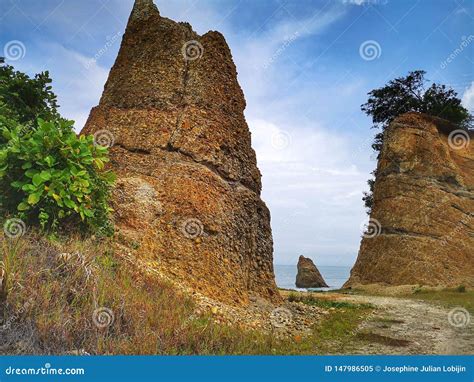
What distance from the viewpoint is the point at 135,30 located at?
15953 millimetres

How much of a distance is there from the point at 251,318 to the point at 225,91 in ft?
24.3

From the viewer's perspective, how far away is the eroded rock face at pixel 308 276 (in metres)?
45.0

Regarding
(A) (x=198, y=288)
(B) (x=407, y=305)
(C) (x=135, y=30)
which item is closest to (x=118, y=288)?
(A) (x=198, y=288)

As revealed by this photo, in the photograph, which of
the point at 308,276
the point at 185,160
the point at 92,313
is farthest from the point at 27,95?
the point at 308,276

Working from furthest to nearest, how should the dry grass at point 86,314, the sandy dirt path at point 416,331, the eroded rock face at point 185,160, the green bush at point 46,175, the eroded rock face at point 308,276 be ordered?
1. the eroded rock face at point 308,276
2. the eroded rock face at point 185,160
3. the sandy dirt path at point 416,331
4. the green bush at point 46,175
5. the dry grass at point 86,314

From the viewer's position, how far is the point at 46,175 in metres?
8.39

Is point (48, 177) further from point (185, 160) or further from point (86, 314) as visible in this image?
point (185, 160)

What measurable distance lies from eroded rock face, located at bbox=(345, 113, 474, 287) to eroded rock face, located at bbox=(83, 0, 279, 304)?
15823 millimetres

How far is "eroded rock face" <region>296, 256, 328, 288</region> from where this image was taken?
1770 inches

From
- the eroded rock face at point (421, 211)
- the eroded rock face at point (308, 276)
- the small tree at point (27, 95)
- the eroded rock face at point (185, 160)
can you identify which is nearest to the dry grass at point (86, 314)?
the eroded rock face at point (185, 160)

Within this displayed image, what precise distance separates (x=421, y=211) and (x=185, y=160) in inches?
783

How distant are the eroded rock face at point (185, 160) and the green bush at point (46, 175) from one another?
2.70 m

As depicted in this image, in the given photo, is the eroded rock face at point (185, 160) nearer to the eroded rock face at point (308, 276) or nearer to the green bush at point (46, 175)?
the green bush at point (46, 175)

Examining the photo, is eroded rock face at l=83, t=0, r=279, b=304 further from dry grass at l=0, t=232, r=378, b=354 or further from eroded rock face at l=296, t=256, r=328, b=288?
eroded rock face at l=296, t=256, r=328, b=288
